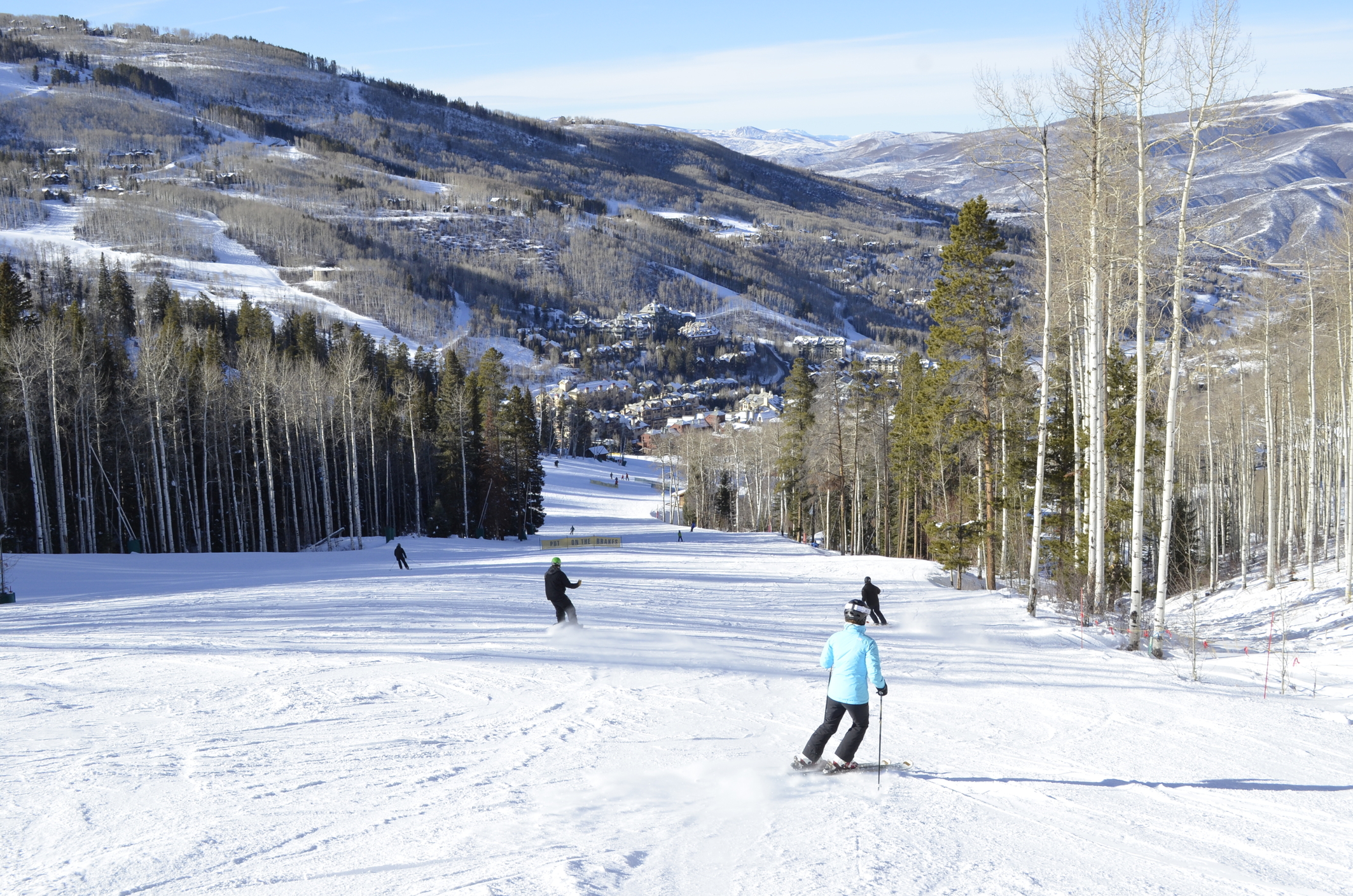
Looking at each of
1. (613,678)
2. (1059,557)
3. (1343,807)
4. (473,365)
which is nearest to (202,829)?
(613,678)

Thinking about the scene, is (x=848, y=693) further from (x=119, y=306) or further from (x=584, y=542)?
(x=119, y=306)

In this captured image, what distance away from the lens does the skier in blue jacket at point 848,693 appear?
24.7 ft

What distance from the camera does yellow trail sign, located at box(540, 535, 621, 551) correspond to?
148 ft

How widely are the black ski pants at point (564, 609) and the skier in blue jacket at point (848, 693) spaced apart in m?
8.42

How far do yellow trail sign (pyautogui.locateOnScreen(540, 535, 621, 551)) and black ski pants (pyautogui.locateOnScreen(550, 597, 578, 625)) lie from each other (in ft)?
92.9

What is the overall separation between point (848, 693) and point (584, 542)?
4148cm

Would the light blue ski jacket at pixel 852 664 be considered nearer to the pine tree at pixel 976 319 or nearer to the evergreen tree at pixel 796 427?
the pine tree at pixel 976 319

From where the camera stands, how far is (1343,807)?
706 cm

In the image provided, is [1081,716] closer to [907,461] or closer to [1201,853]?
[1201,853]

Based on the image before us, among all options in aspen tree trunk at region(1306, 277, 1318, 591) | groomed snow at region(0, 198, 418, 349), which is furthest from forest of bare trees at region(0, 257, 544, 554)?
groomed snow at region(0, 198, 418, 349)

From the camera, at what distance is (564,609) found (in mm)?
15750

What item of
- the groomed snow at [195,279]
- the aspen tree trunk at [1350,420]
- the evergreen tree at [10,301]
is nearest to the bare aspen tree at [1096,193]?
the aspen tree trunk at [1350,420]

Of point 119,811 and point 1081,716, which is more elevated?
point 119,811

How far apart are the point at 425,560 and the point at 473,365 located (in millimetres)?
163304
